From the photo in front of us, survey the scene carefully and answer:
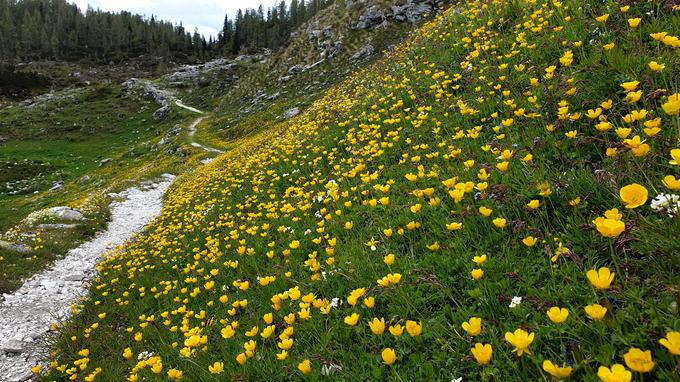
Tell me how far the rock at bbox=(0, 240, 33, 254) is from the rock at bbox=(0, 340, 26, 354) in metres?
6.04

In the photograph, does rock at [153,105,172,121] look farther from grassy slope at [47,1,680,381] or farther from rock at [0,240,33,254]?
grassy slope at [47,1,680,381]

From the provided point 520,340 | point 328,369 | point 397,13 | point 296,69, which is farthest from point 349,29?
point 520,340

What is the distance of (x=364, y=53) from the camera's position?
40.2m

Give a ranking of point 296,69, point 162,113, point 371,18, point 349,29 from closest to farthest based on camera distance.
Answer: point 371,18
point 349,29
point 296,69
point 162,113

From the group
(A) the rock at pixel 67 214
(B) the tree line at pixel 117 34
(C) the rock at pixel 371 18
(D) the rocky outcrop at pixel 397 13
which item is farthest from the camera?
(B) the tree line at pixel 117 34

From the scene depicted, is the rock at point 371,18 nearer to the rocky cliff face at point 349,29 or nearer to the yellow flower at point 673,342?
the rocky cliff face at point 349,29

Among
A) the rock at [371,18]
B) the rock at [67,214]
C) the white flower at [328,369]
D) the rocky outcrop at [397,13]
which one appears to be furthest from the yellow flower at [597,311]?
the rock at [371,18]

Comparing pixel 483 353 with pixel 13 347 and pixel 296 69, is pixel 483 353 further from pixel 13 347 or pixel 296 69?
pixel 296 69

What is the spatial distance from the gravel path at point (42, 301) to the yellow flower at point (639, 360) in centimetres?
869

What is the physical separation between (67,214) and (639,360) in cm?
1987

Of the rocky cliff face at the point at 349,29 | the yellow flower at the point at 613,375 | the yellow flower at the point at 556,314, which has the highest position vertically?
the rocky cliff face at the point at 349,29

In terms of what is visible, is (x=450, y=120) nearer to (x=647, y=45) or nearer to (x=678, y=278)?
(x=647, y=45)

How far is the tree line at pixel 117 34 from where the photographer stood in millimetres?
131000

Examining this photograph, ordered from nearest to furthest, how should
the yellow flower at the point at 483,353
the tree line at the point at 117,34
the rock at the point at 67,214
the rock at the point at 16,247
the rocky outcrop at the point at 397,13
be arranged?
the yellow flower at the point at 483,353 < the rock at the point at 16,247 < the rock at the point at 67,214 < the rocky outcrop at the point at 397,13 < the tree line at the point at 117,34
